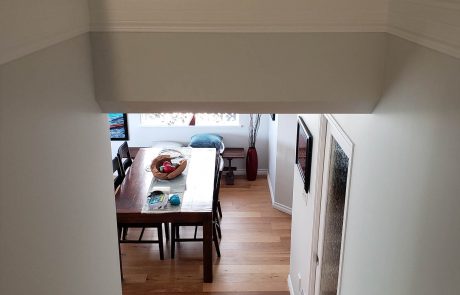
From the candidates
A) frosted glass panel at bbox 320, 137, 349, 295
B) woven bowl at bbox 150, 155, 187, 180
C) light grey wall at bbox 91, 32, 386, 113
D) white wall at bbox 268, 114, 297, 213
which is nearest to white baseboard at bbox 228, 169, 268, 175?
white wall at bbox 268, 114, 297, 213

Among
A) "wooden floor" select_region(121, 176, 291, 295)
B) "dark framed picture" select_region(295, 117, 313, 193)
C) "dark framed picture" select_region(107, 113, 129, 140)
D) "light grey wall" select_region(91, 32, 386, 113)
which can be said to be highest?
"light grey wall" select_region(91, 32, 386, 113)

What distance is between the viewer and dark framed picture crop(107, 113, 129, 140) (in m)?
6.93

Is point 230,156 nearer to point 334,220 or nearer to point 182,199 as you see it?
point 182,199

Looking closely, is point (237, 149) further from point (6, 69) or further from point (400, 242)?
point (6, 69)

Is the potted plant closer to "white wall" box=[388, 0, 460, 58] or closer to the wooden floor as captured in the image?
the wooden floor

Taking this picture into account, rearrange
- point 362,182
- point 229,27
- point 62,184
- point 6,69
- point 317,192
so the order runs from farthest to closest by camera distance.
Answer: point 317,192 → point 362,182 → point 229,27 → point 62,184 → point 6,69

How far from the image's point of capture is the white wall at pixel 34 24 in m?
1.05

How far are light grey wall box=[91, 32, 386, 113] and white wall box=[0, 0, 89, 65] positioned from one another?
0.25 m

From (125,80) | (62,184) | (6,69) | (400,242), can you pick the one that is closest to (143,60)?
(125,80)

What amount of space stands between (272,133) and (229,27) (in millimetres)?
5055

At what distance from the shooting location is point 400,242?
1.58m

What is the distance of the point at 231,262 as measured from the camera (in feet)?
16.7

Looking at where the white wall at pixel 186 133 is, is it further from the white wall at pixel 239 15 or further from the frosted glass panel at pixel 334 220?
the white wall at pixel 239 15

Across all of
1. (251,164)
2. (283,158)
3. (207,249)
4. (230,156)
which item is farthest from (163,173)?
(251,164)
